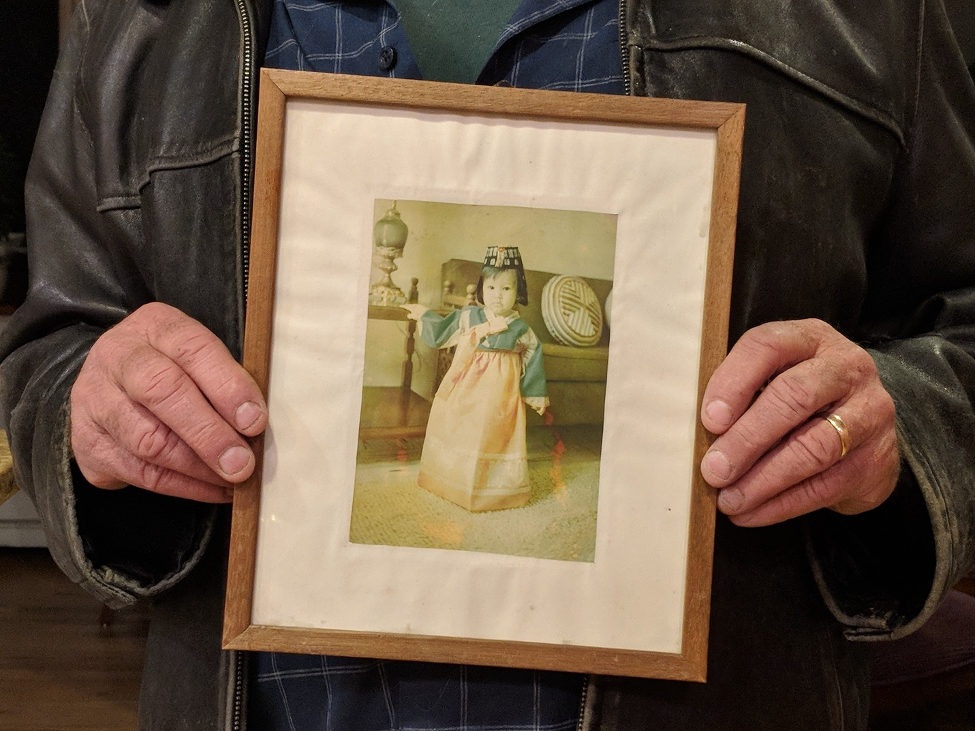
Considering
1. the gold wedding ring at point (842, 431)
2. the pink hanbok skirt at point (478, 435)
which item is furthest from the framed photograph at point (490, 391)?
the gold wedding ring at point (842, 431)

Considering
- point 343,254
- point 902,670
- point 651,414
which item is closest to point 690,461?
point 651,414

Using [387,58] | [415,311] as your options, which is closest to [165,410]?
[415,311]

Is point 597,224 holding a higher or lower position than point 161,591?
higher

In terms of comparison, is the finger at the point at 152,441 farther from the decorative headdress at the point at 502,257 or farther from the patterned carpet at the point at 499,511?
the decorative headdress at the point at 502,257

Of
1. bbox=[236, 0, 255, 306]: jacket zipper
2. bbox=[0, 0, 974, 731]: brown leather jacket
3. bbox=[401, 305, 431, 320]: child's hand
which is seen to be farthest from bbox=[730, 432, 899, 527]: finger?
bbox=[236, 0, 255, 306]: jacket zipper

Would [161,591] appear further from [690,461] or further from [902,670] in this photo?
[902,670]

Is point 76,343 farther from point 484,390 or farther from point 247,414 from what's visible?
point 484,390
